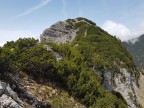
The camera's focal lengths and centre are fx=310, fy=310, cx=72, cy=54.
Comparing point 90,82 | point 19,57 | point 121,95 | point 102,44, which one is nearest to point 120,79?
point 121,95

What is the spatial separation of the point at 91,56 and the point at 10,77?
20967mm

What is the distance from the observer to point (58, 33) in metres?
77.2

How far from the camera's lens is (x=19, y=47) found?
1286 inches

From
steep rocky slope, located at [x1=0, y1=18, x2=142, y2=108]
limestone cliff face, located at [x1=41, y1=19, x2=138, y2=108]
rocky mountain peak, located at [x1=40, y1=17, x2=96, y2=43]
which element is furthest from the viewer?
rocky mountain peak, located at [x1=40, y1=17, x2=96, y2=43]

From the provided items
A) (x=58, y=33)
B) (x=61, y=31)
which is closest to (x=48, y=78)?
(x=61, y=31)

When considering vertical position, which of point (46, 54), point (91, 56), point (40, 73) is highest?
point (91, 56)

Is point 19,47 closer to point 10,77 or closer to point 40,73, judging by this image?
point 40,73

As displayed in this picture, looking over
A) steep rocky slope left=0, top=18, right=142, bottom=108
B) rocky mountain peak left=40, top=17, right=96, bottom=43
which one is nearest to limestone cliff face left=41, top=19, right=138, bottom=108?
steep rocky slope left=0, top=18, right=142, bottom=108

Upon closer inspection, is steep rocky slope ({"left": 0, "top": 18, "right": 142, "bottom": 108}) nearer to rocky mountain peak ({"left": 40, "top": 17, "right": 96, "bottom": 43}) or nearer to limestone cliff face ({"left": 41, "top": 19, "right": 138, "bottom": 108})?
limestone cliff face ({"left": 41, "top": 19, "right": 138, "bottom": 108})

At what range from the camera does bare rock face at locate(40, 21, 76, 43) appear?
73438 millimetres

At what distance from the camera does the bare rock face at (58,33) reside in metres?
73.4

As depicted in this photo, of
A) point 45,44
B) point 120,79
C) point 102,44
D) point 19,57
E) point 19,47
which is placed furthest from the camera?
point 102,44

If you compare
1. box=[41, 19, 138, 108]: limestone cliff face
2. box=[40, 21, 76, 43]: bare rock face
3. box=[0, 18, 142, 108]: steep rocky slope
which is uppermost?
box=[40, 21, 76, 43]: bare rock face

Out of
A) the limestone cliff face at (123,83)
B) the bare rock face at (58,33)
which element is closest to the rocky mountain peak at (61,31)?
the bare rock face at (58,33)
